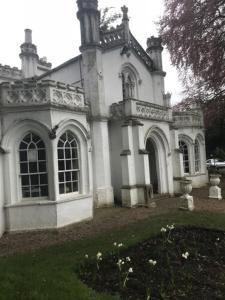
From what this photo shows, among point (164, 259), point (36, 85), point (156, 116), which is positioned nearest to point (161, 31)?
point (156, 116)

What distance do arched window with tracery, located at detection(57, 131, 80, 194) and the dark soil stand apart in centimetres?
505

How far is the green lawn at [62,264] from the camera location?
5.03 metres

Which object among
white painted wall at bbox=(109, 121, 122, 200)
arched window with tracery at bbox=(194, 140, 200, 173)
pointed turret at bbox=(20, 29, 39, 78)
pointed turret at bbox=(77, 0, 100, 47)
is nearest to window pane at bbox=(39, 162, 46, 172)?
white painted wall at bbox=(109, 121, 122, 200)

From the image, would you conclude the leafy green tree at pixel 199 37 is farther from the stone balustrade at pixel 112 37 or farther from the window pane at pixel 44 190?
the window pane at pixel 44 190

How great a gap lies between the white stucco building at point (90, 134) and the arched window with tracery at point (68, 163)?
4cm

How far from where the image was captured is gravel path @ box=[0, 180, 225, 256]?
9.32m

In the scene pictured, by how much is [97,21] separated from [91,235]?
10645 mm

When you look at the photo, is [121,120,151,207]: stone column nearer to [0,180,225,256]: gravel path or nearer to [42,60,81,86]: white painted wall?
[0,180,225,256]: gravel path

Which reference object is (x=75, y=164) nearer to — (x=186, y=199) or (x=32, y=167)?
(x=32, y=167)

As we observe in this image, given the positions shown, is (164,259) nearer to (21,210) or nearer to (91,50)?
(21,210)

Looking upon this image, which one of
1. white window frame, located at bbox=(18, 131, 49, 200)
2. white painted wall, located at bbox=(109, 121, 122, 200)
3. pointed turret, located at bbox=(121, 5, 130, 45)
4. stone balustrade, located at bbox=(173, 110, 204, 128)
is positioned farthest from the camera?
stone balustrade, located at bbox=(173, 110, 204, 128)

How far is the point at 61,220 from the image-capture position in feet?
37.6

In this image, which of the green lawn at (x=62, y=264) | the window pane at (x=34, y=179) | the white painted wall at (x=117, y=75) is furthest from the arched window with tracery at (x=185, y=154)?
the window pane at (x=34, y=179)

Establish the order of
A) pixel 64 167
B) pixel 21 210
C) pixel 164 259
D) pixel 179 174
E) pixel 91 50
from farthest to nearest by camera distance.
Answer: pixel 179 174, pixel 91 50, pixel 64 167, pixel 21 210, pixel 164 259
